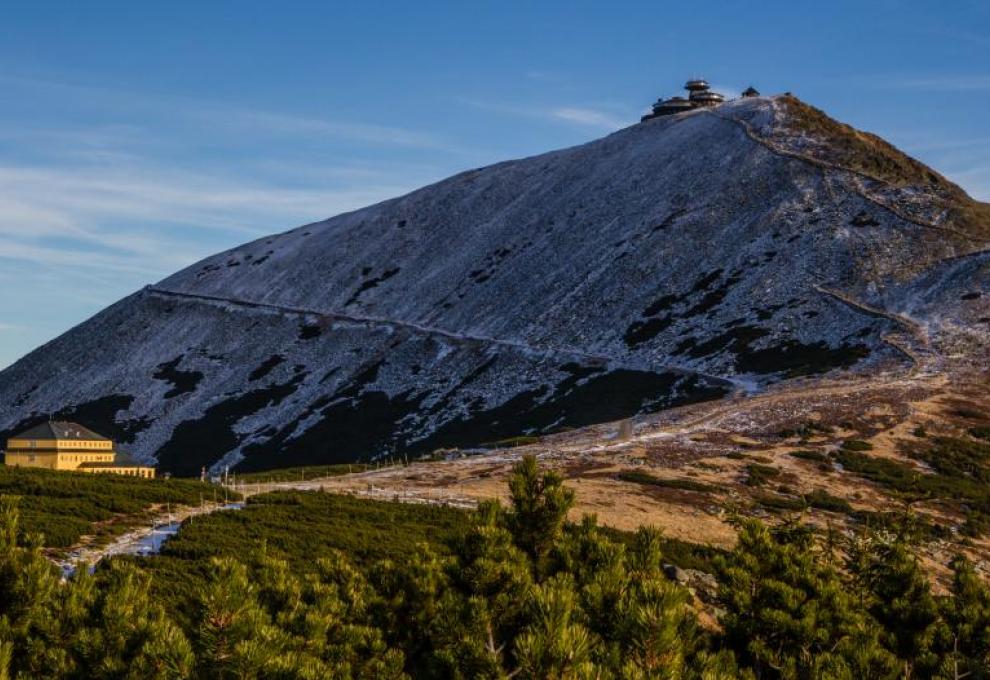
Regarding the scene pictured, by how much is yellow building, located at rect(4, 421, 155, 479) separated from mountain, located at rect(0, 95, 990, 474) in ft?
68.7

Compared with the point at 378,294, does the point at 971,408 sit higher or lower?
lower

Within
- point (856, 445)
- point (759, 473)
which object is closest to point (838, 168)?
point (856, 445)

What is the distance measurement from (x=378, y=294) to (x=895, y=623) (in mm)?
118967

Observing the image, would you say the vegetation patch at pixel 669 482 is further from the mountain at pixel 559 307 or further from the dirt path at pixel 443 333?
the dirt path at pixel 443 333

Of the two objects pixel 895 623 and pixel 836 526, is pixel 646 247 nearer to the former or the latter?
pixel 836 526

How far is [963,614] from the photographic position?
2172cm

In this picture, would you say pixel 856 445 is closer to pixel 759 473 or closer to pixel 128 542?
pixel 759 473

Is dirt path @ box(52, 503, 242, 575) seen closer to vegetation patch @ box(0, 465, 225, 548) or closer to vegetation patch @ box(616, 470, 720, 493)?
vegetation patch @ box(0, 465, 225, 548)

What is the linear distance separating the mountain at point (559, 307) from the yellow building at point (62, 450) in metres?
20.9

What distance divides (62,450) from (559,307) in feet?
183

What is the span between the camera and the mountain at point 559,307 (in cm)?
8919

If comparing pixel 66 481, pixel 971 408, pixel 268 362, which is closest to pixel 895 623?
pixel 66 481

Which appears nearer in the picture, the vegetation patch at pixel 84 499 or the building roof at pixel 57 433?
the vegetation patch at pixel 84 499

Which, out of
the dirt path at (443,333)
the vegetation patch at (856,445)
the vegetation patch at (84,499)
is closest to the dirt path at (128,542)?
the vegetation patch at (84,499)
